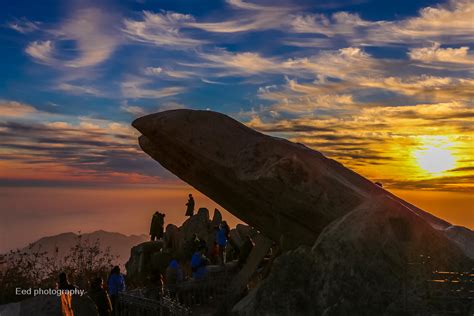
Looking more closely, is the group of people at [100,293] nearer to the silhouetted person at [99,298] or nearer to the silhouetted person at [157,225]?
the silhouetted person at [99,298]

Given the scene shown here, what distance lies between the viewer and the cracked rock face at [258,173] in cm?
1545

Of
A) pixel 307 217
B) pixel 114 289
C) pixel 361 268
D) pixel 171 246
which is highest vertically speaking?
pixel 307 217

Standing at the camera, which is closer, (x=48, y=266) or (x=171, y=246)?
(x=48, y=266)

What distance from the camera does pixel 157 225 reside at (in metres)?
34.8

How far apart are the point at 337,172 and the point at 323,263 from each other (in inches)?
249

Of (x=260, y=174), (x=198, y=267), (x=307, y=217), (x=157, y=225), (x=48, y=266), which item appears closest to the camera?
(x=260, y=174)

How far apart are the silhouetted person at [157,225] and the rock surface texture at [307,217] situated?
15.5m

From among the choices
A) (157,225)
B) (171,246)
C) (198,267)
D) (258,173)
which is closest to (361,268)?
(258,173)

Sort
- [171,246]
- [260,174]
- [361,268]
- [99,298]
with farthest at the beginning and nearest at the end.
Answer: [171,246] → [260,174] → [99,298] → [361,268]

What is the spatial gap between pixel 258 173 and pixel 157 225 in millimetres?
20147

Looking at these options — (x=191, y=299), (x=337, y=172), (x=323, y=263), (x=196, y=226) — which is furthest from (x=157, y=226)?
(x=323, y=263)

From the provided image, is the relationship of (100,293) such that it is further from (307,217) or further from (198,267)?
(307,217)

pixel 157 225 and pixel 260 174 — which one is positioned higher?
pixel 260 174

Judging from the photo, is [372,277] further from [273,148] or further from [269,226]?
[269,226]
